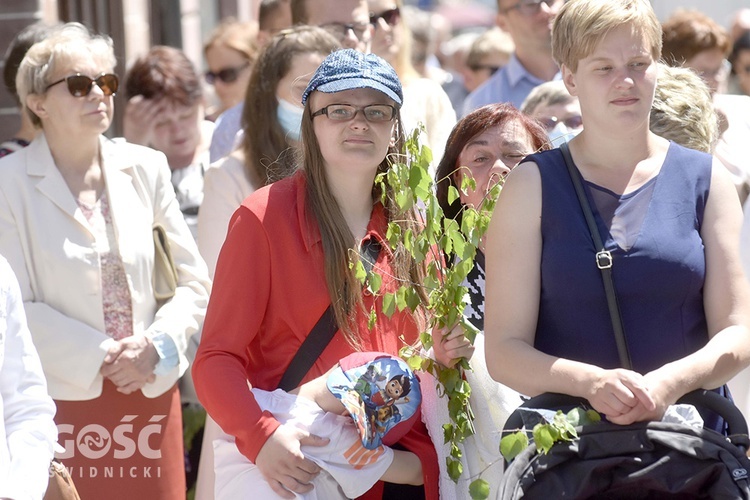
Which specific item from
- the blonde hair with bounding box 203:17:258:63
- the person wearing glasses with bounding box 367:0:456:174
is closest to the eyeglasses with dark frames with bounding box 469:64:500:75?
the blonde hair with bounding box 203:17:258:63

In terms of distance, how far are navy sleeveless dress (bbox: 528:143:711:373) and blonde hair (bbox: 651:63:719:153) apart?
86 cm

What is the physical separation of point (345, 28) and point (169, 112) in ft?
3.60

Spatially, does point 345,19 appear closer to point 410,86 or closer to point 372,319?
point 410,86

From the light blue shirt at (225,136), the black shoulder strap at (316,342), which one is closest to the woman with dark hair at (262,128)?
the light blue shirt at (225,136)

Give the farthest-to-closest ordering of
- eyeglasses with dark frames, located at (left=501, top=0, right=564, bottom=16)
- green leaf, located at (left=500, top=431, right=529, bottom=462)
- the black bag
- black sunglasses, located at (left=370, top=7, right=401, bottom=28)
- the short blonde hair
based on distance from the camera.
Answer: eyeglasses with dark frames, located at (left=501, top=0, right=564, bottom=16) < black sunglasses, located at (left=370, top=7, right=401, bottom=28) < the short blonde hair < green leaf, located at (left=500, top=431, right=529, bottom=462) < the black bag

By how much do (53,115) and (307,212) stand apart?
4.64ft

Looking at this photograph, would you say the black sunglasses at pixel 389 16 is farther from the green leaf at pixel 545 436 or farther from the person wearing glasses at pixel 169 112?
the green leaf at pixel 545 436

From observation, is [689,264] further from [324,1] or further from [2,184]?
[324,1]

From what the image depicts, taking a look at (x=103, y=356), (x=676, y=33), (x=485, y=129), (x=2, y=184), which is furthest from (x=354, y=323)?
(x=676, y=33)

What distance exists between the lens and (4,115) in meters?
5.94

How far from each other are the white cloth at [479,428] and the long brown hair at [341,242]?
0.24m

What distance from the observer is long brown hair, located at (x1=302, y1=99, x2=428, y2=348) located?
329 cm

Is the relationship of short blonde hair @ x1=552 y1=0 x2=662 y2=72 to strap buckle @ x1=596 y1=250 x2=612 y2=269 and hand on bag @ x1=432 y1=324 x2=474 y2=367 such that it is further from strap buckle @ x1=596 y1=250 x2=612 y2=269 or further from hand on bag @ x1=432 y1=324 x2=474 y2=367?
hand on bag @ x1=432 y1=324 x2=474 y2=367

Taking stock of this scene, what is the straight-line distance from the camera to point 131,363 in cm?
417
